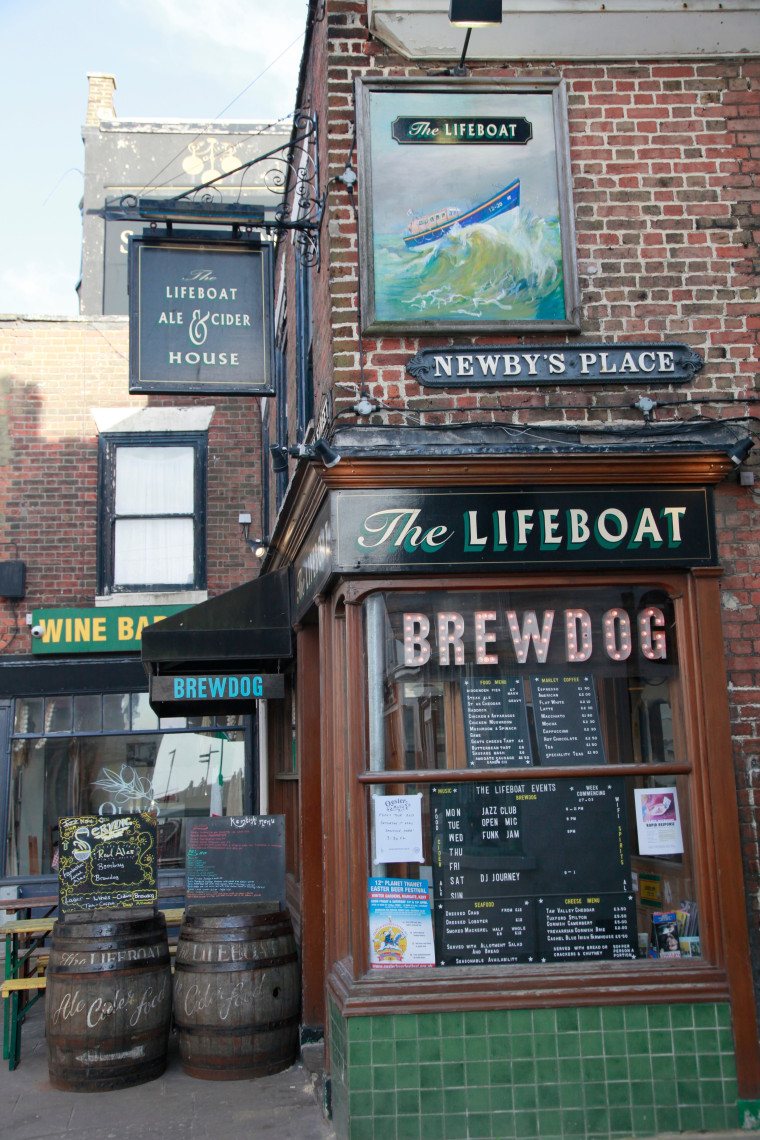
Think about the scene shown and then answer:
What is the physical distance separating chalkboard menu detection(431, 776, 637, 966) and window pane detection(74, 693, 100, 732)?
22.4ft

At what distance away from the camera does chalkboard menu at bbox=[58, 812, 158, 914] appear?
677 centimetres

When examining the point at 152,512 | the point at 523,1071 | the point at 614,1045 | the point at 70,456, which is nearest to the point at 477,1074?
the point at 523,1071

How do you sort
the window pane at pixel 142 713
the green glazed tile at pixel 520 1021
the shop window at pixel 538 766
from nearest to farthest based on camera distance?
the green glazed tile at pixel 520 1021 < the shop window at pixel 538 766 < the window pane at pixel 142 713

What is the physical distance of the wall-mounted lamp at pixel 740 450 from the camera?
5.39 metres

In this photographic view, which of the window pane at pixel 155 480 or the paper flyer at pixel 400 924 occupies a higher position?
the window pane at pixel 155 480

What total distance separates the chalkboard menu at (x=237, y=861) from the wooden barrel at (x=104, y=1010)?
661 mm

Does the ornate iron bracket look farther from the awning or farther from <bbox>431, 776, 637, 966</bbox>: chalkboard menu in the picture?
<bbox>431, 776, 637, 966</bbox>: chalkboard menu

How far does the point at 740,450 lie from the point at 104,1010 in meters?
5.00

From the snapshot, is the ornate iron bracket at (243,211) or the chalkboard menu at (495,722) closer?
the chalkboard menu at (495,722)

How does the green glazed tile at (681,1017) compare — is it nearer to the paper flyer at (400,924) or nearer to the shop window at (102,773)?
the paper flyer at (400,924)

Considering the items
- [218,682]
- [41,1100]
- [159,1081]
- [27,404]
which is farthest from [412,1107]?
[27,404]

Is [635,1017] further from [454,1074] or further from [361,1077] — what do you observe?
[361,1077]

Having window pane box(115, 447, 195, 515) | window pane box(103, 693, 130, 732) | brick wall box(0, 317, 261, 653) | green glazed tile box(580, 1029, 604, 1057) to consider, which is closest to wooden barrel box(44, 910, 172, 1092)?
green glazed tile box(580, 1029, 604, 1057)

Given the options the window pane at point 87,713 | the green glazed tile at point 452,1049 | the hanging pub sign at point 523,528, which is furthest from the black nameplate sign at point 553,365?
the window pane at point 87,713
